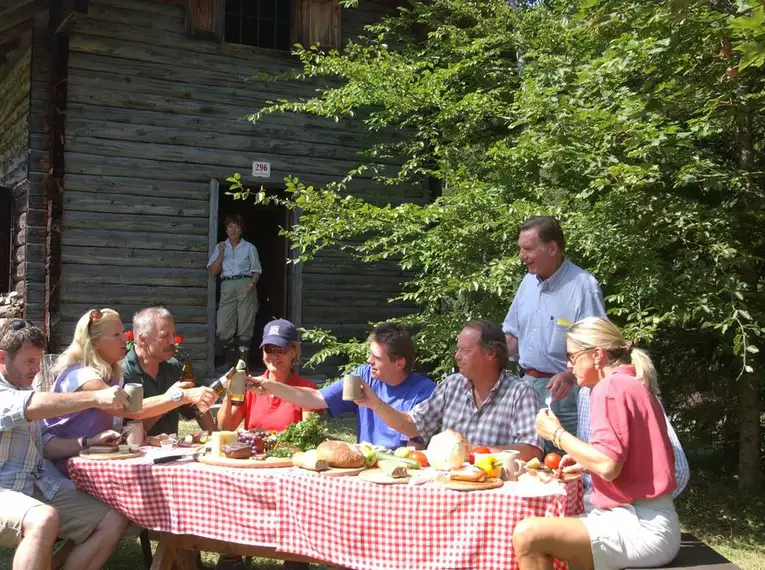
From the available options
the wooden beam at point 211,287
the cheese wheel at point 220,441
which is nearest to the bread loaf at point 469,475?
the cheese wheel at point 220,441

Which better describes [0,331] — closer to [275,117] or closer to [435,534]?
[435,534]

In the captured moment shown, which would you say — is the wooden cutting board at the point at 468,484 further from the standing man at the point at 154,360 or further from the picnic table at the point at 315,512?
the standing man at the point at 154,360

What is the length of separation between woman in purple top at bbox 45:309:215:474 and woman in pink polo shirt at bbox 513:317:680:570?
1.84m

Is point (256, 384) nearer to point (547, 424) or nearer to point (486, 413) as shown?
point (486, 413)

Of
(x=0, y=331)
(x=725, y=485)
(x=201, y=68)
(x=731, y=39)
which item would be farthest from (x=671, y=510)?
(x=201, y=68)

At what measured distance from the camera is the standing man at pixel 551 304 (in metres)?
4.39

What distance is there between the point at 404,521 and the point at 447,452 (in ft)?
1.25

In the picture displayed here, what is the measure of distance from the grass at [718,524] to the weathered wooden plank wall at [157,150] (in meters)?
3.44

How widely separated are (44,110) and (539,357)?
22.3ft

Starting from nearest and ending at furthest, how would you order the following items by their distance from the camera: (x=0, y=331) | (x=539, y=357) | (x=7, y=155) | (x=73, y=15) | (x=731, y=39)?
(x=0, y=331) → (x=539, y=357) → (x=731, y=39) → (x=73, y=15) → (x=7, y=155)

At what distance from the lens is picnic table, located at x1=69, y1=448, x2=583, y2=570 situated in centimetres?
275

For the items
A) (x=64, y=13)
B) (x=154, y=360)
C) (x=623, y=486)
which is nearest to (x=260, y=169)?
(x=64, y=13)

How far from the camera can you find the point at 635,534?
9.20 feet

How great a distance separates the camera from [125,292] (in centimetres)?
905
